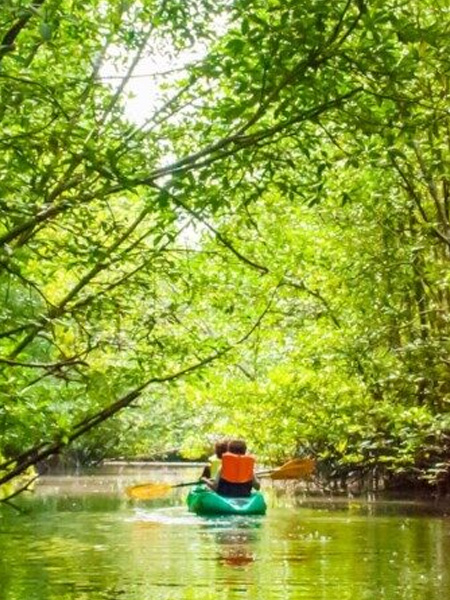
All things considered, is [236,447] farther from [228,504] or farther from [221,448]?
[228,504]

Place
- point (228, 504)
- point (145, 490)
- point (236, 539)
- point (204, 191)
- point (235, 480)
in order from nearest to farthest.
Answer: point (204, 191)
point (236, 539)
point (228, 504)
point (235, 480)
point (145, 490)

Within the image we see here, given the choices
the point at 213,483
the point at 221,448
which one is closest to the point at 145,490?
the point at 213,483

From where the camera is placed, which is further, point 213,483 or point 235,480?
point 213,483

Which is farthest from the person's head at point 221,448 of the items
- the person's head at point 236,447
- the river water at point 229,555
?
the river water at point 229,555

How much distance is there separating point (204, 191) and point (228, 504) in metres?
15.5

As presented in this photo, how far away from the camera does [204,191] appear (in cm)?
532

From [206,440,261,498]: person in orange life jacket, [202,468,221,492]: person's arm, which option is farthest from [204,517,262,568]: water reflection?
[202,468,221,492]: person's arm

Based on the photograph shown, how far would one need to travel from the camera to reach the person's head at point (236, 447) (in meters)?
21.4

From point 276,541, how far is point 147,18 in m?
9.11

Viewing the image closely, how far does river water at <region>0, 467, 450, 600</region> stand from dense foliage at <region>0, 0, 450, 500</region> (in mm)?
1536

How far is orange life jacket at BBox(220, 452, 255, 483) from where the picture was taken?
20781mm

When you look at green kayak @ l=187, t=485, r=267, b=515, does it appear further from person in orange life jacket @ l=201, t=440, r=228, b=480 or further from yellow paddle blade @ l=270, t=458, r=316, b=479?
yellow paddle blade @ l=270, t=458, r=316, b=479

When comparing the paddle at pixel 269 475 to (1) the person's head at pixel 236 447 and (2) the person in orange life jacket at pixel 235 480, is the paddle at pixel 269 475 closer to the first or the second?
(2) the person in orange life jacket at pixel 235 480

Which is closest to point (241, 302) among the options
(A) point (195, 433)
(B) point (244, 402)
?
(B) point (244, 402)
